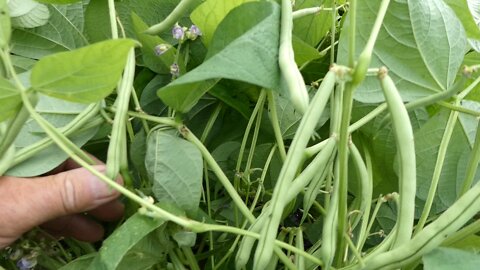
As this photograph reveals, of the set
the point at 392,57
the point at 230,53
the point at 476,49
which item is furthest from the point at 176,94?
the point at 476,49

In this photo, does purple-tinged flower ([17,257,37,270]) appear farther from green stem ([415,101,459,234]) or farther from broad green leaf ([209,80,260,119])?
green stem ([415,101,459,234])

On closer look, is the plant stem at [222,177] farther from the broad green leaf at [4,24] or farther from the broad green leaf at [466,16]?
the broad green leaf at [466,16]

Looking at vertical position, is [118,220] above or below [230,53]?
below

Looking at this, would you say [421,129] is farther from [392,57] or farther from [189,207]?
[189,207]

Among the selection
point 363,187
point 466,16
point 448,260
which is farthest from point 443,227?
point 466,16

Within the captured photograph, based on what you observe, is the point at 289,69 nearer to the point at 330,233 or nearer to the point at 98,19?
the point at 330,233

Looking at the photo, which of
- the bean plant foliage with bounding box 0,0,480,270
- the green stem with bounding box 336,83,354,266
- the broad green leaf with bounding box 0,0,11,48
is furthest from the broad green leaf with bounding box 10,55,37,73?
the green stem with bounding box 336,83,354,266
